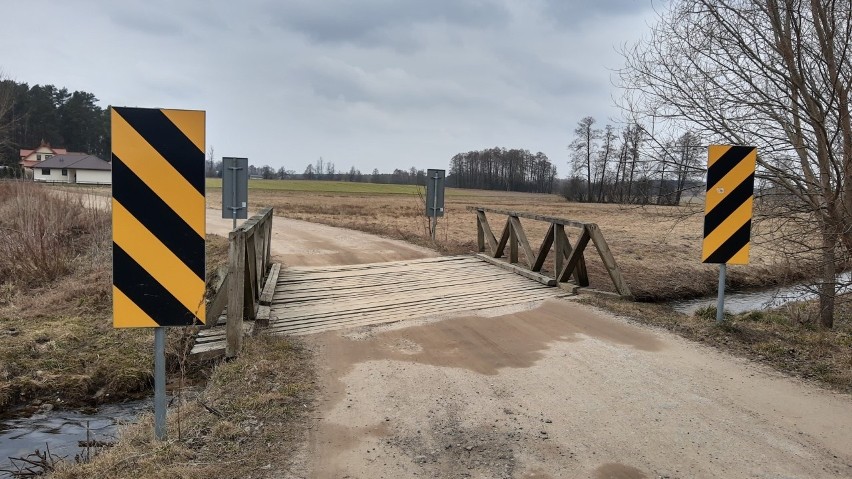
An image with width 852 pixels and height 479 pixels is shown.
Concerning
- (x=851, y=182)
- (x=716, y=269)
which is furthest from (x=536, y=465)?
(x=716, y=269)

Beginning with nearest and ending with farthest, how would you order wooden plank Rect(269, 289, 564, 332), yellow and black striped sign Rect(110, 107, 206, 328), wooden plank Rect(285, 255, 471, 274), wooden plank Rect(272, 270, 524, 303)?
yellow and black striped sign Rect(110, 107, 206, 328) < wooden plank Rect(269, 289, 564, 332) < wooden plank Rect(272, 270, 524, 303) < wooden plank Rect(285, 255, 471, 274)

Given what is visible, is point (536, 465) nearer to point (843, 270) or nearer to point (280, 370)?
point (280, 370)

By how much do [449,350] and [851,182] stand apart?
519cm

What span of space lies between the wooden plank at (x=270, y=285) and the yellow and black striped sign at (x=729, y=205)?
5475mm

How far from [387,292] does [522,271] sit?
2778 millimetres

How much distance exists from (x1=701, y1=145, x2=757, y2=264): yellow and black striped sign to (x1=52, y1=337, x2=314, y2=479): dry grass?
473 cm

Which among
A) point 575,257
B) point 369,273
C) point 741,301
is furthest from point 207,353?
point 741,301

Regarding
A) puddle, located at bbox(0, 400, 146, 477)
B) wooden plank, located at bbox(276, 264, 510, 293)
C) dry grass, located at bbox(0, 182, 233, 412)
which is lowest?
puddle, located at bbox(0, 400, 146, 477)

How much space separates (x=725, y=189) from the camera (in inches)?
249

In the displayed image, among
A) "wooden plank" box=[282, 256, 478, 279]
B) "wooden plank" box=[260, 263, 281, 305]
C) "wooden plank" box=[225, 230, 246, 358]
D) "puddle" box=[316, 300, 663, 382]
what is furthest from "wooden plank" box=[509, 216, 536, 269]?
"wooden plank" box=[225, 230, 246, 358]

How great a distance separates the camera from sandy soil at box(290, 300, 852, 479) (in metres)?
3.27

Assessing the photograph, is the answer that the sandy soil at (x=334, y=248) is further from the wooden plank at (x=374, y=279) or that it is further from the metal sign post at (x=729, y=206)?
the metal sign post at (x=729, y=206)

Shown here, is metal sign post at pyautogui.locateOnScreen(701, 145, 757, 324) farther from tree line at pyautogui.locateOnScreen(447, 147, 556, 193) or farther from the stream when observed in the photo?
tree line at pyautogui.locateOnScreen(447, 147, 556, 193)

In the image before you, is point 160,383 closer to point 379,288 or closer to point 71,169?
point 379,288
